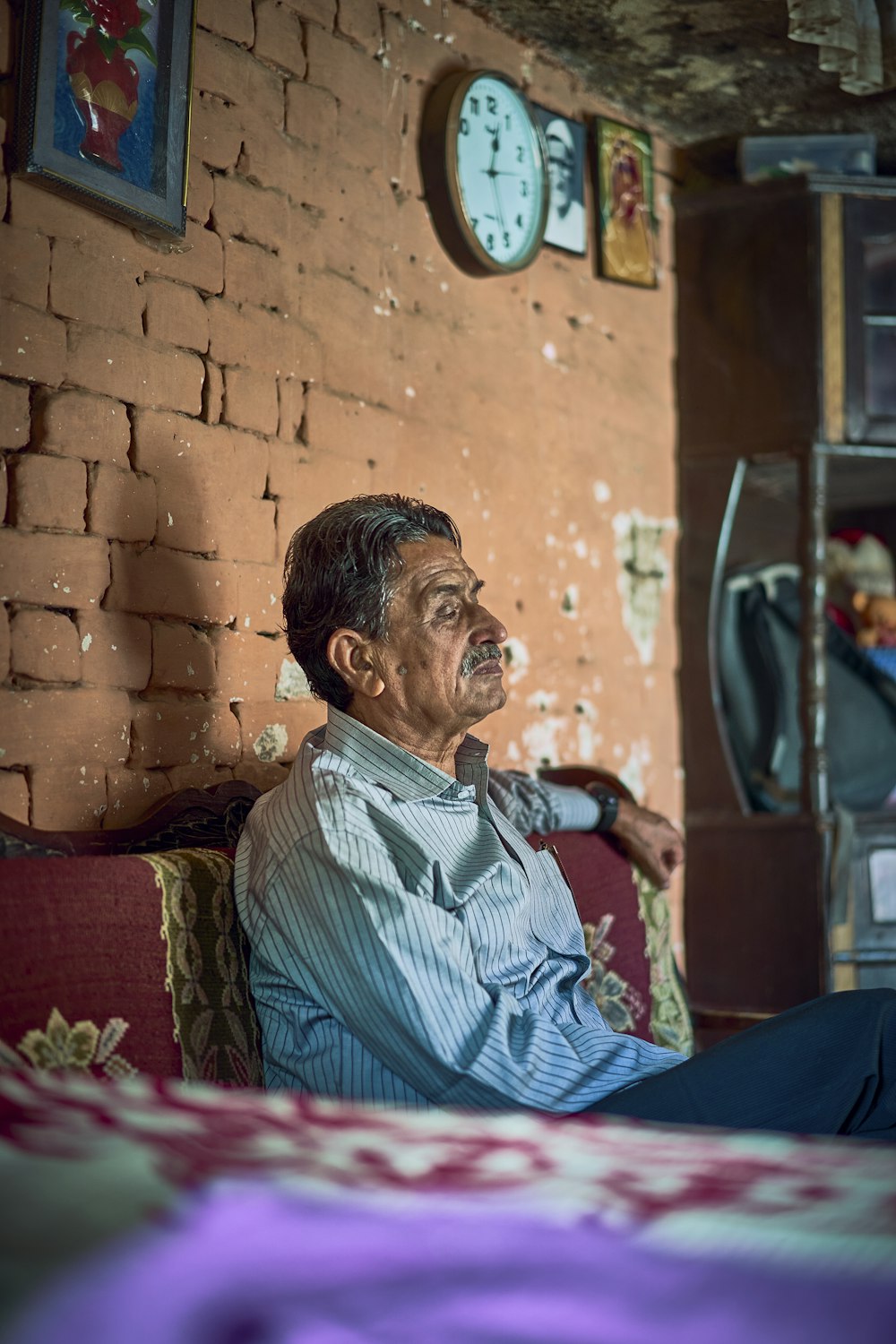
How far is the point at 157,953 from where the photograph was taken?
176 cm

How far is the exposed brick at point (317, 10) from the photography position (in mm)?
2775

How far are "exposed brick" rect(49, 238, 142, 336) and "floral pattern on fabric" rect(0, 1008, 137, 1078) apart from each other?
1173mm

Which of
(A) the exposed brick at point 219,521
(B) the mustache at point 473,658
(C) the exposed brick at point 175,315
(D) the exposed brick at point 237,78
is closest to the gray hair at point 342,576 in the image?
(B) the mustache at point 473,658

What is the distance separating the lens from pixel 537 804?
104 inches

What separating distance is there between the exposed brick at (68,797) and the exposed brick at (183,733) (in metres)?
0.10

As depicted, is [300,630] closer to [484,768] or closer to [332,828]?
[484,768]

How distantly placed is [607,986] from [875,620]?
7.11ft

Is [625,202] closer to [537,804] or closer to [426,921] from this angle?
[537,804]

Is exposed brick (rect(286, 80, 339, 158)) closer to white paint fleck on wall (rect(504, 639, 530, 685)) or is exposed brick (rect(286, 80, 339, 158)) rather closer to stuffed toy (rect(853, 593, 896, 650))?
white paint fleck on wall (rect(504, 639, 530, 685))

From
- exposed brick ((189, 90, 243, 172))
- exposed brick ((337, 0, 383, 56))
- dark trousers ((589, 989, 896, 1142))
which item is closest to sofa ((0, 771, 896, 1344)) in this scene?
dark trousers ((589, 989, 896, 1142))

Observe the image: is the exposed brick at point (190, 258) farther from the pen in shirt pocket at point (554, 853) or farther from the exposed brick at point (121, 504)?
the pen in shirt pocket at point (554, 853)

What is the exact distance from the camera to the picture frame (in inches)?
82.2

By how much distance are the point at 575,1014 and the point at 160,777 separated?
2.71 ft

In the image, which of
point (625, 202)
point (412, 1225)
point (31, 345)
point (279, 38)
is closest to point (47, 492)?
point (31, 345)
